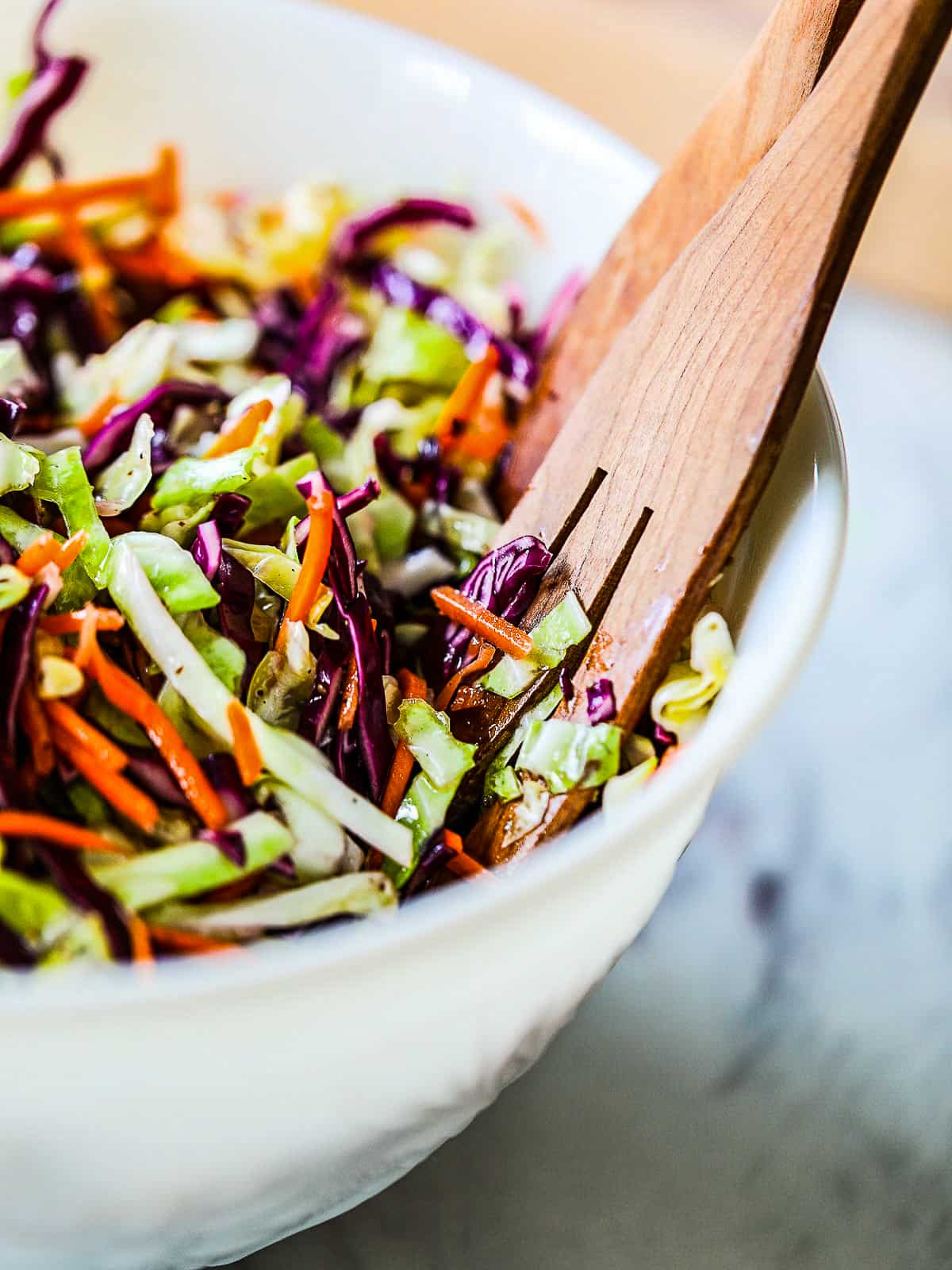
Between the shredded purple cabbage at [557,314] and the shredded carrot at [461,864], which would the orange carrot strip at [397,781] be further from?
the shredded purple cabbage at [557,314]

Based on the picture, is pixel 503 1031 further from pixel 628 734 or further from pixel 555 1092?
pixel 555 1092

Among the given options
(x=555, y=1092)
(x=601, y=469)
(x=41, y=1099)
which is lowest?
(x=555, y=1092)

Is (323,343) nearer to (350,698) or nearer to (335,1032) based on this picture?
(350,698)

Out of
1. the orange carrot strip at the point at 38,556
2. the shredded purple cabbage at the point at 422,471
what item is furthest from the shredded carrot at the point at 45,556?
the shredded purple cabbage at the point at 422,471

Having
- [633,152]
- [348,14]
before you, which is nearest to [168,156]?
[348,14]

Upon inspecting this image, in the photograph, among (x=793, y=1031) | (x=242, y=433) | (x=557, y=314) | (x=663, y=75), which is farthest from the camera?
(x=663, y=75)

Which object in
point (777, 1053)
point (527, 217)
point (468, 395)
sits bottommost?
point (777, 1053)

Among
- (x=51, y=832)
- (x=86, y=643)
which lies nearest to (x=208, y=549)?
(x=86, y=643)
